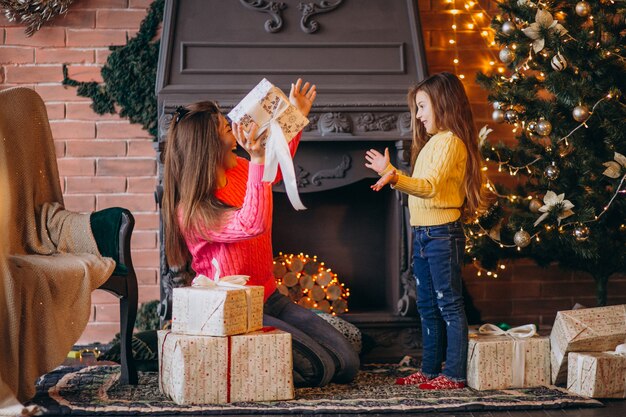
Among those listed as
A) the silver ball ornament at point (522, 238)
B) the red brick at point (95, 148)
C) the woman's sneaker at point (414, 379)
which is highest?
the red brick at point (95, 148)

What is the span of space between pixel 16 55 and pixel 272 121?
1.88 metres

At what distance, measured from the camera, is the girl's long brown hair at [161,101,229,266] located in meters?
2.87

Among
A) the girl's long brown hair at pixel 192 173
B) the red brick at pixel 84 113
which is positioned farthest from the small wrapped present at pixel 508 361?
the red brick at pixel 84 113

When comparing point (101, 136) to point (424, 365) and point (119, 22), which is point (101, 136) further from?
point (424, 365)

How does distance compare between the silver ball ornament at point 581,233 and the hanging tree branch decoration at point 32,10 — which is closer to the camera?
the silver ball ornament at point 581,233

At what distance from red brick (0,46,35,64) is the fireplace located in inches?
31.3

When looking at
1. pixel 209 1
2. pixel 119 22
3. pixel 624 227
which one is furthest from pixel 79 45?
pixel 624 227

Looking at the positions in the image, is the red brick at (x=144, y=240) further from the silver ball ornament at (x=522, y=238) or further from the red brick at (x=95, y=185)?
the silver ball ornament at (x=522, y=238)

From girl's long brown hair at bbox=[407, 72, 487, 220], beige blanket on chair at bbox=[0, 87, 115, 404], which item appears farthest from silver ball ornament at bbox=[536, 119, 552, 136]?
beige blanket on chair at bbox=[0, 87, 115, 404]

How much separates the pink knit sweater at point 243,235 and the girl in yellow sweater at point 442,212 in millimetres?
415

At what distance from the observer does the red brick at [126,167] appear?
4027mm

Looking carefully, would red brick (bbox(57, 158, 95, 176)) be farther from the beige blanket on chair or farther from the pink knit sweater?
the pink knit sweater

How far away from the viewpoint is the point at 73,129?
13.2 feet

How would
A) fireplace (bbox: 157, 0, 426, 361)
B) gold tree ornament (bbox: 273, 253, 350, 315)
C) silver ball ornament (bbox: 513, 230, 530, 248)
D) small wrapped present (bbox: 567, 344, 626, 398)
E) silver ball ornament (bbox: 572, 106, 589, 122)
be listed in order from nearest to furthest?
small wrapped present (bbox: 567, 344, 626, 398)
silver ball ornament (bbox: 572, 106, 589, 122)
silver ball ornament (bbox: 513, 230, 530, 248)
fireplace (bbox: 157, 0, 426, 361)
gold tree ornament (bbox: 273, 253, 350, 315)
